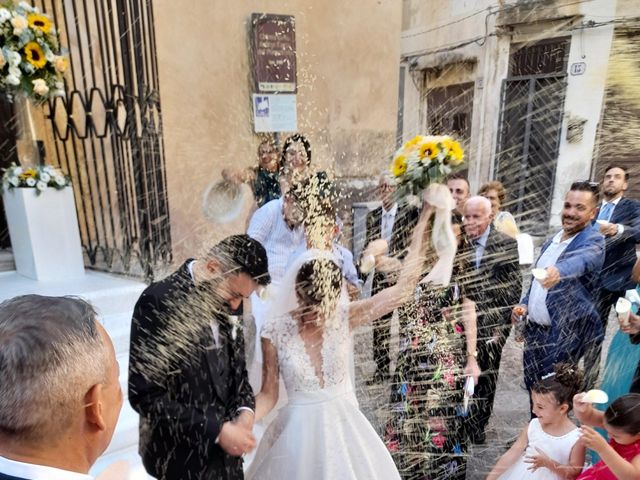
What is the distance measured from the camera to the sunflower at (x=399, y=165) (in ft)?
5.40

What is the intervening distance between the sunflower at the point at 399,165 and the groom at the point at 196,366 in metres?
0.73

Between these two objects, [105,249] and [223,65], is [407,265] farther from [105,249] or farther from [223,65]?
[223,65]

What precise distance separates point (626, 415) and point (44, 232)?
2765mm

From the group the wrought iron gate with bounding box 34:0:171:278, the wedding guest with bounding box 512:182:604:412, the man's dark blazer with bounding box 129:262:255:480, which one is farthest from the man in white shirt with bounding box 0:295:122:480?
the wrought iron gate with bounding box 34:0:171:278

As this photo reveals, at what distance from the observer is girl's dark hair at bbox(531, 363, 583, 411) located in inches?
58.2

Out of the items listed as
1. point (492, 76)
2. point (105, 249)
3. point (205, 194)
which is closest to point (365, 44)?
point (492, 76)

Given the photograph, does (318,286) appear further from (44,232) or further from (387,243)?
(44,232)

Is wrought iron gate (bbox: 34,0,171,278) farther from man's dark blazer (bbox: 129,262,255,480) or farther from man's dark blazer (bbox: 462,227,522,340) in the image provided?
man's dark blazer (bbox: 462,227,522,340)

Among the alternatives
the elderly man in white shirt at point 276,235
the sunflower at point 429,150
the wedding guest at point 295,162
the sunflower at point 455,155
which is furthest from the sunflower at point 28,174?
the sunflower at point 455,155

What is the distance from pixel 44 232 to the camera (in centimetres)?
225

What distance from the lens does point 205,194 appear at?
136 inches

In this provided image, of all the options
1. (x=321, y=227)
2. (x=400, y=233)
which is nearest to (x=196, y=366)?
(x=321, y=227)

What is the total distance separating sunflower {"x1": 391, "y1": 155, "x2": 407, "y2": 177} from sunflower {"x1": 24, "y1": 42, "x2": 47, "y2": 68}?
1949 mm

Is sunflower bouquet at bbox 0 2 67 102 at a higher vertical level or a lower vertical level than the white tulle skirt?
higher
